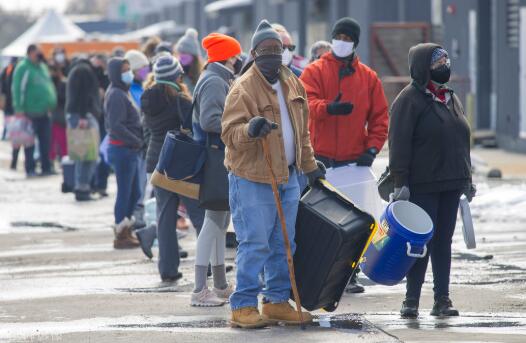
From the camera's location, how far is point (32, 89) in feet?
73.4

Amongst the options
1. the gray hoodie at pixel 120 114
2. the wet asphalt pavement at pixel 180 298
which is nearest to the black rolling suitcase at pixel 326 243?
the wet asphalt pavement at pixel 180 298

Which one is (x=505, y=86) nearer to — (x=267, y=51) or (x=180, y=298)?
(x=180, y=298)

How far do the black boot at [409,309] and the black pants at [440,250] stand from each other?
4cm

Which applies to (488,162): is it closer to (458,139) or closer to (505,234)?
(505,234)

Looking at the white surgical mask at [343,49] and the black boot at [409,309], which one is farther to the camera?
the white surgical mask at [343,49]

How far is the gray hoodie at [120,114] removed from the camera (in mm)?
13367

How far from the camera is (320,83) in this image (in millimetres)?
10391

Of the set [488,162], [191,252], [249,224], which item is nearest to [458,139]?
[249,224]

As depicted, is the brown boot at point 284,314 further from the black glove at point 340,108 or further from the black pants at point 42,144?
the black pants at point 42,144

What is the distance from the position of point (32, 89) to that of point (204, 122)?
13.1 m

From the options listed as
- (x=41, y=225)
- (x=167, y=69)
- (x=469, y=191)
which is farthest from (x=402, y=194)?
(x=41, y=225)

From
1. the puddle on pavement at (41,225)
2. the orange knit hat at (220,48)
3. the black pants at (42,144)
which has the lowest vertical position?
the black pants at (42,144)

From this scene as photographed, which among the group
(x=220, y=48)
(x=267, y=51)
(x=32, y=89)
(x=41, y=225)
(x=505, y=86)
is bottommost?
(x=505, y=86)

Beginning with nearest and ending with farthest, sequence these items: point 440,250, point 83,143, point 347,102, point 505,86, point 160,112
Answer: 1. point 440,250
2. point 347,102
3. point 160,112
4. point 83,143
5. point 505,86
